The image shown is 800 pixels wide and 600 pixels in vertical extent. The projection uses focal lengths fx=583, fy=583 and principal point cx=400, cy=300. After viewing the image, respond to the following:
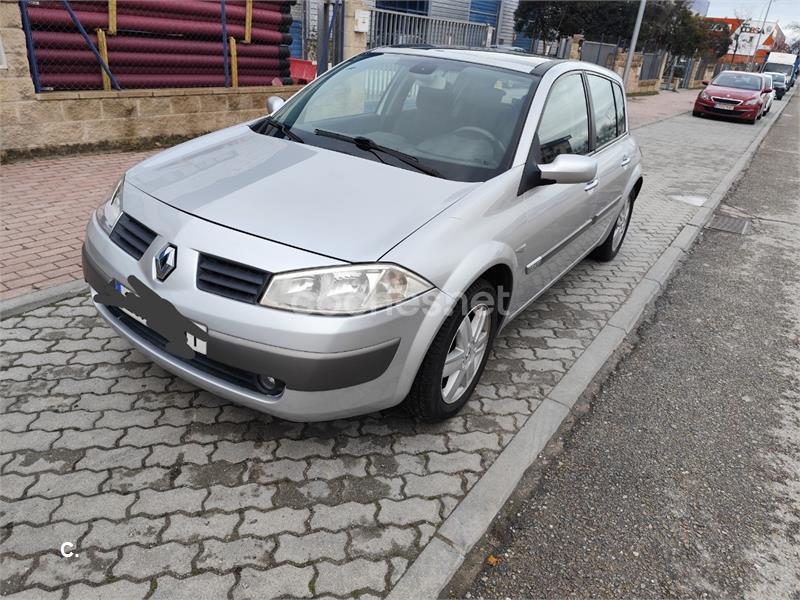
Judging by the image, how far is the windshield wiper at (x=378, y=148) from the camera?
3.01 m

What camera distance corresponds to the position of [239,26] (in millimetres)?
9062

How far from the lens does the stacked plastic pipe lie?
718 centimetres

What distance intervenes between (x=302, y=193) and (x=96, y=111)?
6016 millimetres

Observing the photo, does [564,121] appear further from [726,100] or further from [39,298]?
[726,100]

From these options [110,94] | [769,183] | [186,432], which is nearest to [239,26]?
[110,94]

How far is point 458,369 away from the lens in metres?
2.96

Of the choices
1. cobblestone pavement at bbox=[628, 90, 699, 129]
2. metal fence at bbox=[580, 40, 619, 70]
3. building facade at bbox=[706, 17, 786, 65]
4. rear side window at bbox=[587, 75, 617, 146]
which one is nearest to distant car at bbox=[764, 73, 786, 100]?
cobblestone pavement at bbox=[628, 90, 699, 129]

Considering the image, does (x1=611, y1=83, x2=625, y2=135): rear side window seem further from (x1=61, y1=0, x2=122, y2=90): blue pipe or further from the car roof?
(x1=61, y1=0, x2=122, y2=90): blue pipe

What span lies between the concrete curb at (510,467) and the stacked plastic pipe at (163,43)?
22.9 feet

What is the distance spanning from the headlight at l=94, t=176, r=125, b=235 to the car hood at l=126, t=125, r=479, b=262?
0.10 metres

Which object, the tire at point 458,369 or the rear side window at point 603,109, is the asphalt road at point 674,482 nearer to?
the tire at point 458,369

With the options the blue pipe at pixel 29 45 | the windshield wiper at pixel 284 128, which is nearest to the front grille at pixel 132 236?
the windshield wiper at pixel 284 128

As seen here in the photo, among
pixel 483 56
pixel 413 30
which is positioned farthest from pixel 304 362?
pixel 413 30

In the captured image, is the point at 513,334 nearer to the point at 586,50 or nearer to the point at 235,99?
the point at 235,99
